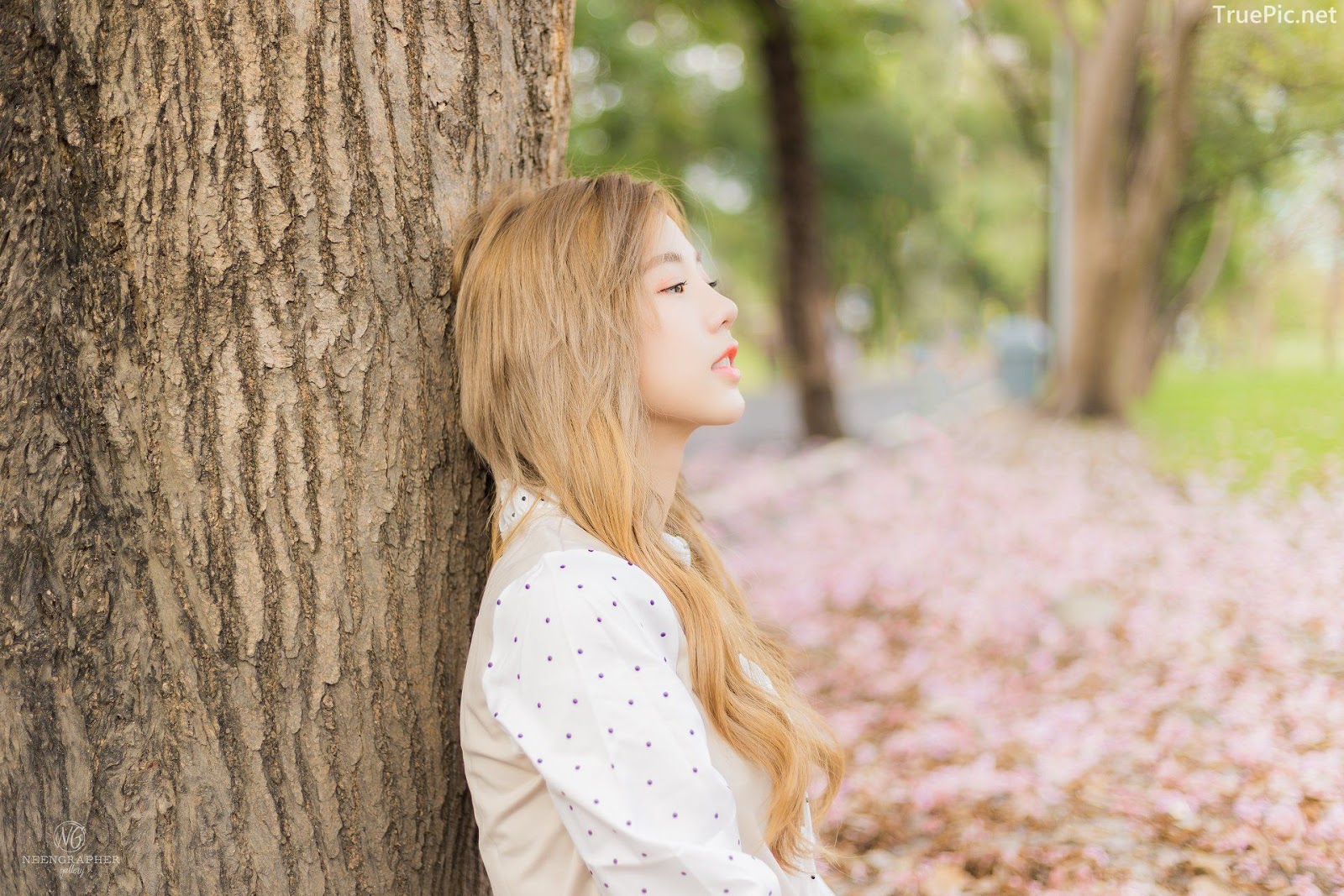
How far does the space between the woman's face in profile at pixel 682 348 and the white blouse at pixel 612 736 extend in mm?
367

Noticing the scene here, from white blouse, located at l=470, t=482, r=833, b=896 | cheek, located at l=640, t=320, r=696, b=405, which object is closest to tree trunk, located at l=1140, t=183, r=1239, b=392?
cheek, located at l=640, t=320, r=696, b=405

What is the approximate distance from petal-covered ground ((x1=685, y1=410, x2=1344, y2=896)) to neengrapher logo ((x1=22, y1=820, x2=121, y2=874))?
159 cm

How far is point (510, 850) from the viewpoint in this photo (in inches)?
60.6

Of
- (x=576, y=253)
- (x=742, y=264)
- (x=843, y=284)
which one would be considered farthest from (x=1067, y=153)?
(x=843, y=284)

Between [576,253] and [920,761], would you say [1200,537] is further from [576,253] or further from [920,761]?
[576,253]

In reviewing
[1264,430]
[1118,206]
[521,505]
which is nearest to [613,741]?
[521,505]

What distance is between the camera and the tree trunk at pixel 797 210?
11.6m

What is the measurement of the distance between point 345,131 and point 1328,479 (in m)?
5.05

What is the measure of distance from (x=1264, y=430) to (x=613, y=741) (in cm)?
591

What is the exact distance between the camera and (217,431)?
1.65 metres

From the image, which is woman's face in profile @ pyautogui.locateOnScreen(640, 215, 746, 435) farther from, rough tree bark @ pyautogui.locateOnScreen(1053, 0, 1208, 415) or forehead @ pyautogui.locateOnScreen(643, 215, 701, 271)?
rough tree bark @ pyautogui.locateOnScreen(1053, 0, 1208, 415)

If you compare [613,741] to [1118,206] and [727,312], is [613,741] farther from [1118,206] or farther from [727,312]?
[1118,206]

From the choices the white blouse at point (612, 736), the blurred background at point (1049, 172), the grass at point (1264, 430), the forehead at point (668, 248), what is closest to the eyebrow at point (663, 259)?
the forehead at point (668, 248)

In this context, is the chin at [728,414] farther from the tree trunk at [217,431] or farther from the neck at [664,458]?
the tree trunk at [217,431]
